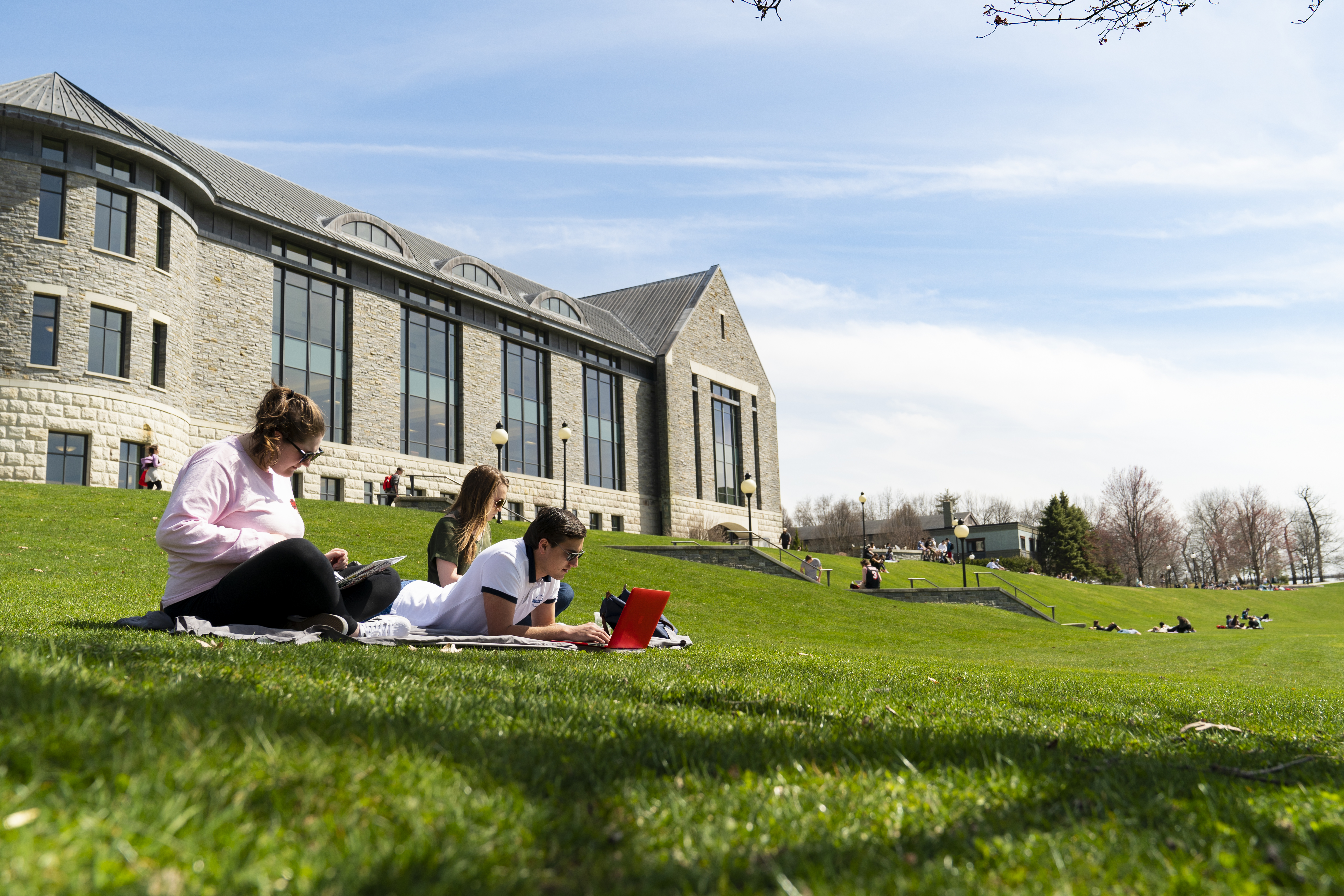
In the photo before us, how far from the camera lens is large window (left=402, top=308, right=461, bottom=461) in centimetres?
3092

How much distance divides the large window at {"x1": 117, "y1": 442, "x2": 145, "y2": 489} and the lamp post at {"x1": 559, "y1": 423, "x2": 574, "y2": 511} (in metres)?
12.9

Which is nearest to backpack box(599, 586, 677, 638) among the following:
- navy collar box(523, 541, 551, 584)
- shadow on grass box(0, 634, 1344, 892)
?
navy collar box(523, 541, 551, 584)

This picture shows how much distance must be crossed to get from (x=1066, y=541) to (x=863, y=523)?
17605 mm

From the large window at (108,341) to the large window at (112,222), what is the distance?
1.70m

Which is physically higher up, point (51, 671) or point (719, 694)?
point (51, 671)

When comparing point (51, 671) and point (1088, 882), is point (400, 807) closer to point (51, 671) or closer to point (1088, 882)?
point (1088, 882)

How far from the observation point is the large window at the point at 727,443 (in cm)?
4422

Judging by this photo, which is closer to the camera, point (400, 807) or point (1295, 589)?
point (400, 807)

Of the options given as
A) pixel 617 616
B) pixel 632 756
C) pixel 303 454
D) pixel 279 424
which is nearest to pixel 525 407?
pixel 617 616

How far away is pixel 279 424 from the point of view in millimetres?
4734

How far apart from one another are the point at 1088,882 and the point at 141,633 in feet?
15.6

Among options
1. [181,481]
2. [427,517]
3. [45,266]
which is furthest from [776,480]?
[181,481]

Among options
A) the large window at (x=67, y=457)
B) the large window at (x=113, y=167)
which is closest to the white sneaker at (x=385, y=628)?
the large window at (x=67, y=457)

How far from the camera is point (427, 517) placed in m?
21.7
